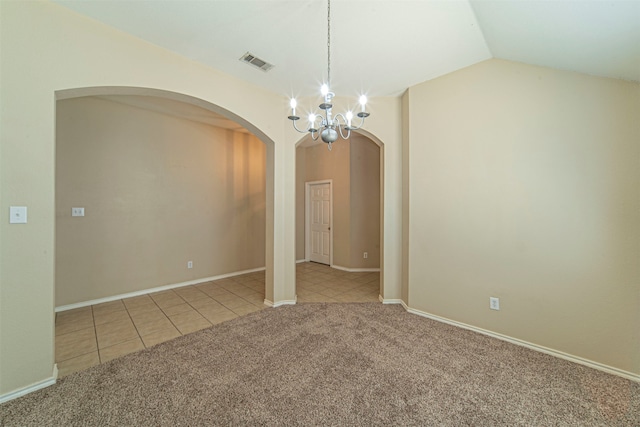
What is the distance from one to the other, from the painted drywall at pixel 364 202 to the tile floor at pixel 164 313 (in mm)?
644

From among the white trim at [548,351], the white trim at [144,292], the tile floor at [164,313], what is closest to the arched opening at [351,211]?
the tile floor at [164,313]

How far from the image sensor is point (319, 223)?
6.25m

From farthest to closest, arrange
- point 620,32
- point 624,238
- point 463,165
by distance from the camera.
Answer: point 463,165 < point 624,238 < point 620,32

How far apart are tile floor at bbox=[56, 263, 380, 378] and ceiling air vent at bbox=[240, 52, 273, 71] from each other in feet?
9.65

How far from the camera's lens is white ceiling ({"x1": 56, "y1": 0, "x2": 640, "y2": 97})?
5.75 ft

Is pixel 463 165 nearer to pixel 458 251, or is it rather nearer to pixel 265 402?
pixel 458 251

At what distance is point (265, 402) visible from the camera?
171cm

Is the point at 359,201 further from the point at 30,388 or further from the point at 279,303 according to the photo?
the point at 30,388

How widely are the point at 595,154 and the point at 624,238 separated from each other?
712 mm

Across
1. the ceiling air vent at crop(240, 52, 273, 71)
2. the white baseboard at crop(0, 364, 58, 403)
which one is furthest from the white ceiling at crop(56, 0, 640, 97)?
the white baseboard at crop(0, 364, 58, 403)

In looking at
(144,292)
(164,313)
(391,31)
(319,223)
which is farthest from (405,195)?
(144,292)

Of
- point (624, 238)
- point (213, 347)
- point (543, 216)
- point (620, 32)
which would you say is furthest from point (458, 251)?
point (213, 347)

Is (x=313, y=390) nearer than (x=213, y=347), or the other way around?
(x=313, y=390)

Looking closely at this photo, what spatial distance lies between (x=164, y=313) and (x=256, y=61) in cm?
322
